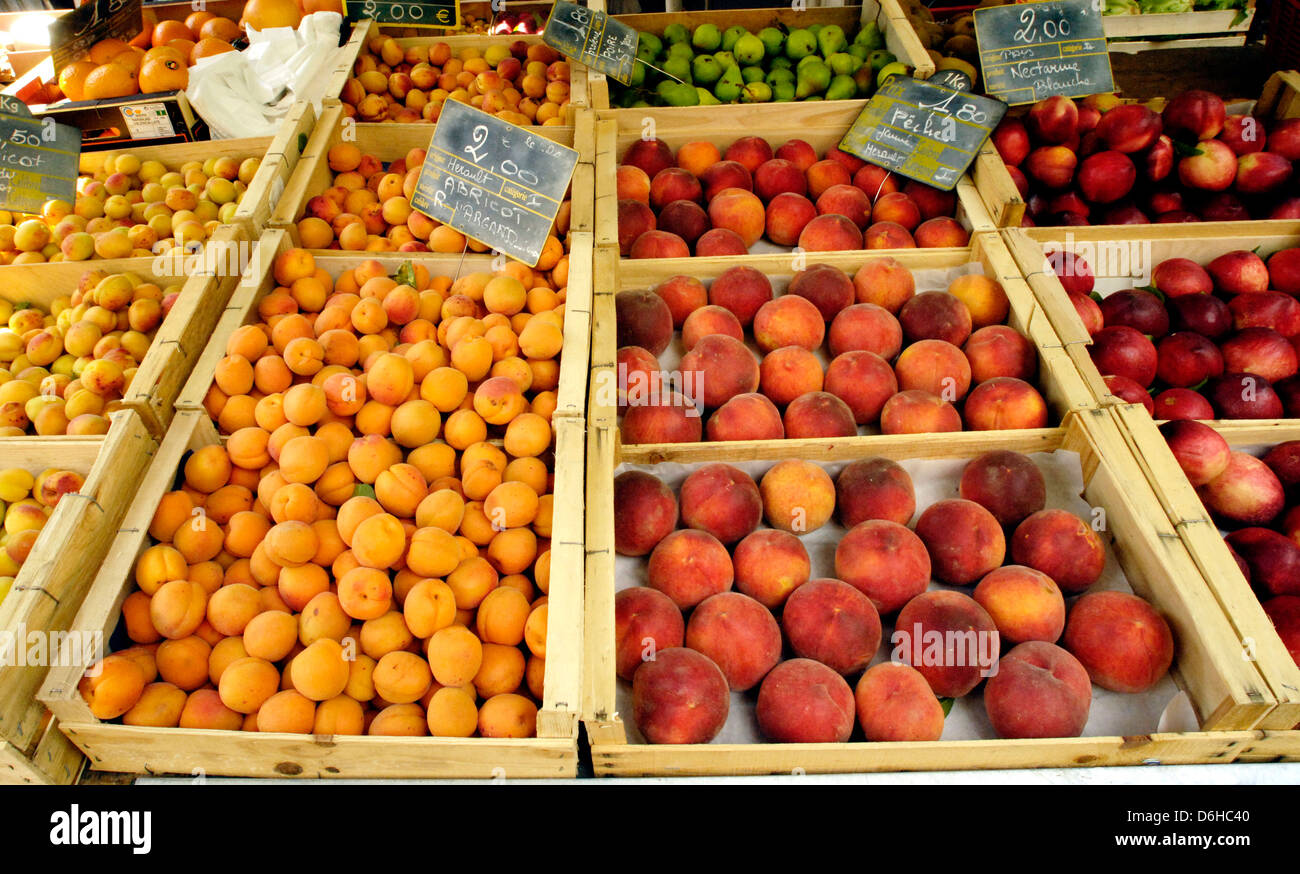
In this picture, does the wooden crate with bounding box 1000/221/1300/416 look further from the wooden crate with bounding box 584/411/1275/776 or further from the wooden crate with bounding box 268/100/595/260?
the wooden crate with bounding box 268/100/595/260

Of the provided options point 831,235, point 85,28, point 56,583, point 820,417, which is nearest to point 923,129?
point 831,235

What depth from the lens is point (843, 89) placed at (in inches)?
107

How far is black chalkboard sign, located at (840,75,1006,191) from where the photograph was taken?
2.29 meters

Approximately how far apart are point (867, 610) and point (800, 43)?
95.7 inches

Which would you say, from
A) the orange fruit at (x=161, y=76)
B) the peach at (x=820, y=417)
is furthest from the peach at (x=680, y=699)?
the orange fruit at (x=161, y=76)

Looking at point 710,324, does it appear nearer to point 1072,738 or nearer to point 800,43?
point 1072,738

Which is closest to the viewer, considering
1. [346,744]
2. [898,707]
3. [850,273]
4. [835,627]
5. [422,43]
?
[346,744]

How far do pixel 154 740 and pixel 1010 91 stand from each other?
9.58 feet

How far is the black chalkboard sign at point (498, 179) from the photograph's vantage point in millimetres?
1937

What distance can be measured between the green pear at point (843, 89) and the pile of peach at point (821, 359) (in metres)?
1.00

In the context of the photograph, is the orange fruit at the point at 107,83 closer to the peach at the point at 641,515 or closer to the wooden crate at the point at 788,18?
the wooden crate at the point at 788,18

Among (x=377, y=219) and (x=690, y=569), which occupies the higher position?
(x=377, y=219)

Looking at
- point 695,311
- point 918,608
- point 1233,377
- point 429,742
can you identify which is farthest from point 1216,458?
point 429,742
